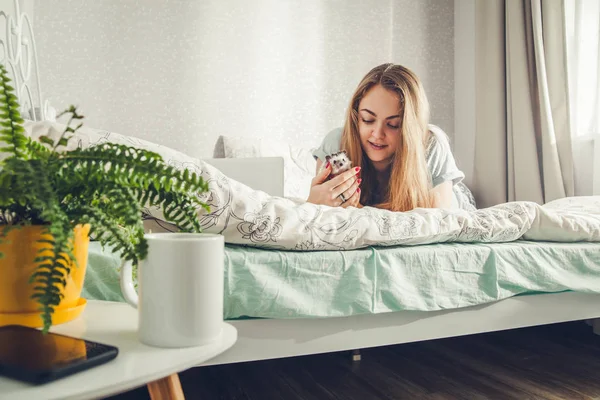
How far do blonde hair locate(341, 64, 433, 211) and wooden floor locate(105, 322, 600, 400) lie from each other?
1.51 ft

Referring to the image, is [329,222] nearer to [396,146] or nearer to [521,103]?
[396,146]

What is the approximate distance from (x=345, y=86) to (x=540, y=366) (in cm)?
182

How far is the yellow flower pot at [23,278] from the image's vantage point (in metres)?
0.48

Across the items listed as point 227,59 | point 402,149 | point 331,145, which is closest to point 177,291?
point 402,149

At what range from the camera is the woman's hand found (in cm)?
142

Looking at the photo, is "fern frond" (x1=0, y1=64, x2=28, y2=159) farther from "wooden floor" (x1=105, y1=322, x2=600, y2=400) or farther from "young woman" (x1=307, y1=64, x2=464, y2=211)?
"young woman" (x1=307, y1=64, x2=464, y2=211)

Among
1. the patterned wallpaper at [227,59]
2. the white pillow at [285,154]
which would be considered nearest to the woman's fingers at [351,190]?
the white pillow at [285,154]

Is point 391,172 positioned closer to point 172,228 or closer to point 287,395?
point 287,395

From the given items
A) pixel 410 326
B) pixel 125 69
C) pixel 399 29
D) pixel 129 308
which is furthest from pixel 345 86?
pixel 129 308

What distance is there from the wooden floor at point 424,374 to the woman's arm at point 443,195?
1.47 feet

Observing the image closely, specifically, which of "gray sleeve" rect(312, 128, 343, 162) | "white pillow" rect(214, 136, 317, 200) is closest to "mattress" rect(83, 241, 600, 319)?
"gray sleeve" rect(312, 128, 343, 162)

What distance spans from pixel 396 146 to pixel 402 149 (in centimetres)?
4

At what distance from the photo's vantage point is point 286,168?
2.31m

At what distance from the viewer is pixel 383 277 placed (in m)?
1.00
